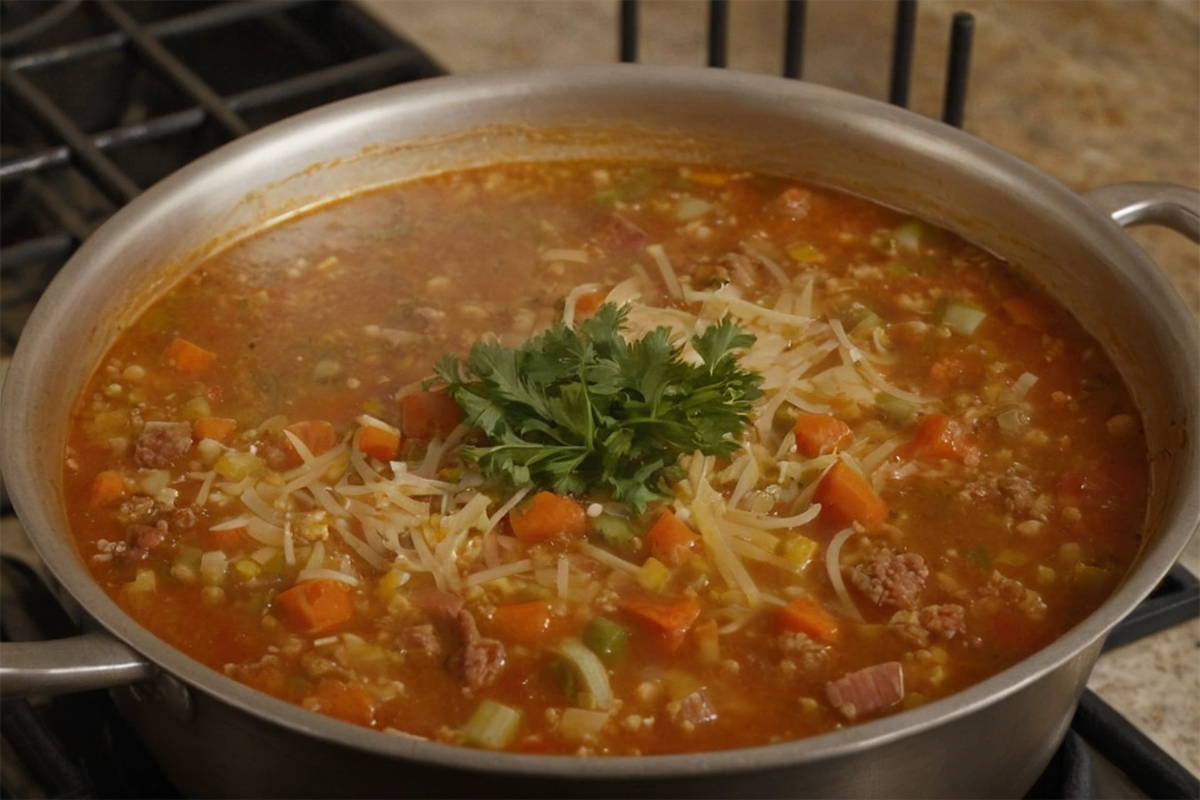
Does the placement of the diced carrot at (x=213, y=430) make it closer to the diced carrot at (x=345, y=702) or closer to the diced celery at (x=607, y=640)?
the diced carrot at (x=345, y=702)

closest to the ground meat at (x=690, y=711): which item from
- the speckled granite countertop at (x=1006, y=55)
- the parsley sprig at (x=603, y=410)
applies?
the parsley sprig at (x=603, y=410)

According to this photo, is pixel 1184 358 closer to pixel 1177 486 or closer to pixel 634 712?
pixel 1177 486

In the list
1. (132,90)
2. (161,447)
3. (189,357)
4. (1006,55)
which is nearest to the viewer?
(161,447)

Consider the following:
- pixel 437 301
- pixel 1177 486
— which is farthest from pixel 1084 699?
pixel 437 301

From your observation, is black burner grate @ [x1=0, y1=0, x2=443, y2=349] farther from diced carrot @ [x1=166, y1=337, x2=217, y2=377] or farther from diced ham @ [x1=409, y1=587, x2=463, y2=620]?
diced ham @ [x1=409, y1=587, x2=463, y2=620]

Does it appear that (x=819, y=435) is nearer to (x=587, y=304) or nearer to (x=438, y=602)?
(x=587, y=304)

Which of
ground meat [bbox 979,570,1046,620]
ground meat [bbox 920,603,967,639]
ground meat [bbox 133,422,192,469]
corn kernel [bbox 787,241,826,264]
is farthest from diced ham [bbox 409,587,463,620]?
corn kernel [bbox 787,241,826,264]

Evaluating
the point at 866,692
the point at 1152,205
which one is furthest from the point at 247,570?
the point at 1152,205
